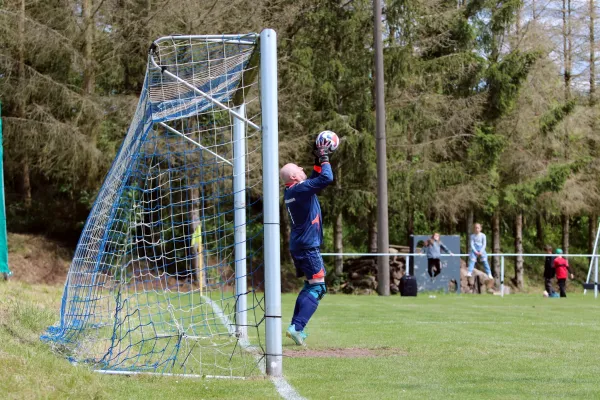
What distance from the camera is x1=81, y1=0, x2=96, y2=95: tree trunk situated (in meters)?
26.2

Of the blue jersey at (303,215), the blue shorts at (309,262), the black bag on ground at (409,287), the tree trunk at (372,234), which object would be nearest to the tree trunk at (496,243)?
the tree trunk at (372,234)

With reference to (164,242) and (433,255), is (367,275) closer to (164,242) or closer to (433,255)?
(433,255)

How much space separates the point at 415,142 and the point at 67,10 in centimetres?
1406

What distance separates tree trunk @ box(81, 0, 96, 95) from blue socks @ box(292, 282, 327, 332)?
62.9ft

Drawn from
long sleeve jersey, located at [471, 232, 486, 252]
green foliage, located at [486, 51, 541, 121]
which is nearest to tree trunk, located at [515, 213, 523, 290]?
green foliage, located at [486, 51, 541, 121]

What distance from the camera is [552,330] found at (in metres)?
11.7

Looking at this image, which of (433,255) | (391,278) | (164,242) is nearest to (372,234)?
(391,278)

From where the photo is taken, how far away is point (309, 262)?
9039 millimetres

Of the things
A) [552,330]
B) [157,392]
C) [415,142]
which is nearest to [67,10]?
[415,142]

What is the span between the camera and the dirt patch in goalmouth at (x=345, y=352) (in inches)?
340

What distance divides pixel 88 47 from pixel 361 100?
410 inches

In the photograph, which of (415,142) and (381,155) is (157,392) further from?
(415,142)

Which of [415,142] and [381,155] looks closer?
[381,155]

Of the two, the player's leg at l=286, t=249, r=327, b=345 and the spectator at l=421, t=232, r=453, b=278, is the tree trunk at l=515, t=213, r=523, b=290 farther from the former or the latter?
the player's leg at l=286, t=249, r=327, b=345
